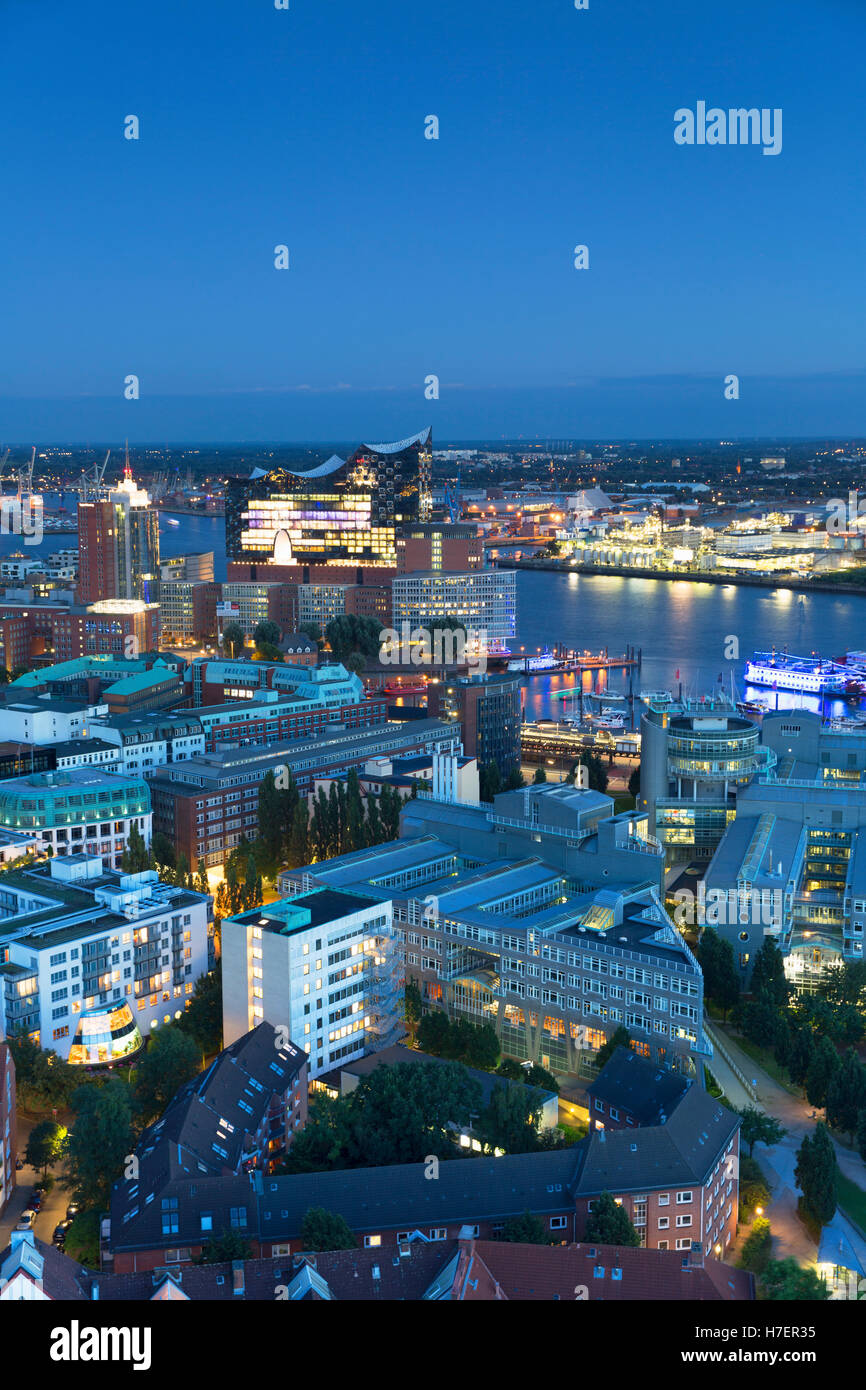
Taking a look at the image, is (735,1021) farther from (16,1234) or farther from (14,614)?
(14,614)

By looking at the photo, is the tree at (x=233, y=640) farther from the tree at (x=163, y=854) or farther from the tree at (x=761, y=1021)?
the tree at (x=761, y=1021)

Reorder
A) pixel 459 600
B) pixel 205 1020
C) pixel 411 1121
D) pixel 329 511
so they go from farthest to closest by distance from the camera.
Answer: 1. pixel 329 511
2. pixel 459 600
3. pixel 205 1020
4. pixel 411 1121

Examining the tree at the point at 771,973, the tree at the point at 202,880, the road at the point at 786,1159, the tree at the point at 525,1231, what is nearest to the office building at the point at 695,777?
the tree at the point at 771,973

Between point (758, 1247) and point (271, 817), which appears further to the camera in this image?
point (271, 817)

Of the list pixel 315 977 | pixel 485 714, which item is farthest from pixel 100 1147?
pixel 485 714

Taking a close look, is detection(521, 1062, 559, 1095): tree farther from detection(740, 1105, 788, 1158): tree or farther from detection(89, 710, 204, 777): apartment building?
detection(89, 710, 204, 777): apartment building

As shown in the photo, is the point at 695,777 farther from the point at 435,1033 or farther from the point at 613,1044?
the point at 435,1033
